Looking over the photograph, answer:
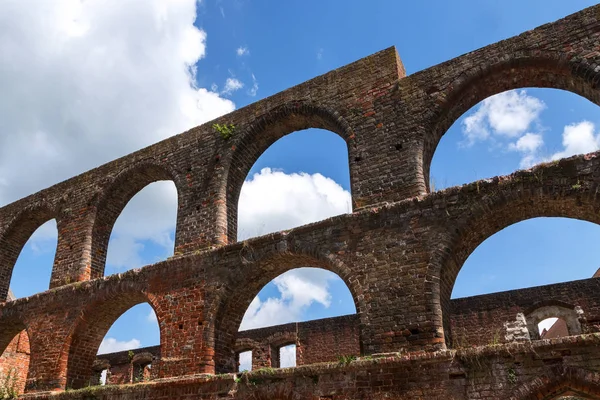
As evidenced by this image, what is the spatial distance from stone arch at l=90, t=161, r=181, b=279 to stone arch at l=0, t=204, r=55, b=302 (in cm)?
201

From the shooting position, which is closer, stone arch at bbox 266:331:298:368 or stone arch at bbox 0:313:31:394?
stone arch at bbox 0:313:31:394

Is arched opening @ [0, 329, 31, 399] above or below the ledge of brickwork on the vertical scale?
above

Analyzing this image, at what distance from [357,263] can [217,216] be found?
363 cm

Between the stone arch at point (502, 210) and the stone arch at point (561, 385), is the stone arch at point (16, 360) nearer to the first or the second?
the stone arch at point (502, 210)

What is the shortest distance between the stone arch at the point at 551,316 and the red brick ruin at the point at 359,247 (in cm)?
12

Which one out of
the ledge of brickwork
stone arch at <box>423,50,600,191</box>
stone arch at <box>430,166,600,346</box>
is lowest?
the ledge of brickwork

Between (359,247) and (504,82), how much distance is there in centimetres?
399

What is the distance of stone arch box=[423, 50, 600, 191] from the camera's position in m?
8.37

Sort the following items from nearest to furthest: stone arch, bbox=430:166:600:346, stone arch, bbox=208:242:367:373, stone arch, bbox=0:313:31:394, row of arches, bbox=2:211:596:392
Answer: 1. stone arch, bbox=430:166:600:346
2. stone arch, bbox=208:242:367:373
3. row of arches, bbox=2:211:596:392
4. stone arch, bbox=0:313:31:394

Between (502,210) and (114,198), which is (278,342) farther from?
(502,210)

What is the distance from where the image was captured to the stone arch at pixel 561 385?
20.3 feet

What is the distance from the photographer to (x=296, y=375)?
799 cm

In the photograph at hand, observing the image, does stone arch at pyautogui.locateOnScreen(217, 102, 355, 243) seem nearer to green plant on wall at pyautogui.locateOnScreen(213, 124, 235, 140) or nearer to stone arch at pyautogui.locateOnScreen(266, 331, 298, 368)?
green plant on wall at pyautogui.locateOnScreen(213, 124, 235, 140)

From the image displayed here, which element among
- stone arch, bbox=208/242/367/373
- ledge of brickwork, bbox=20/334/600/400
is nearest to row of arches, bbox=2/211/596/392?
stone arch, bbox=208/242/367/373
